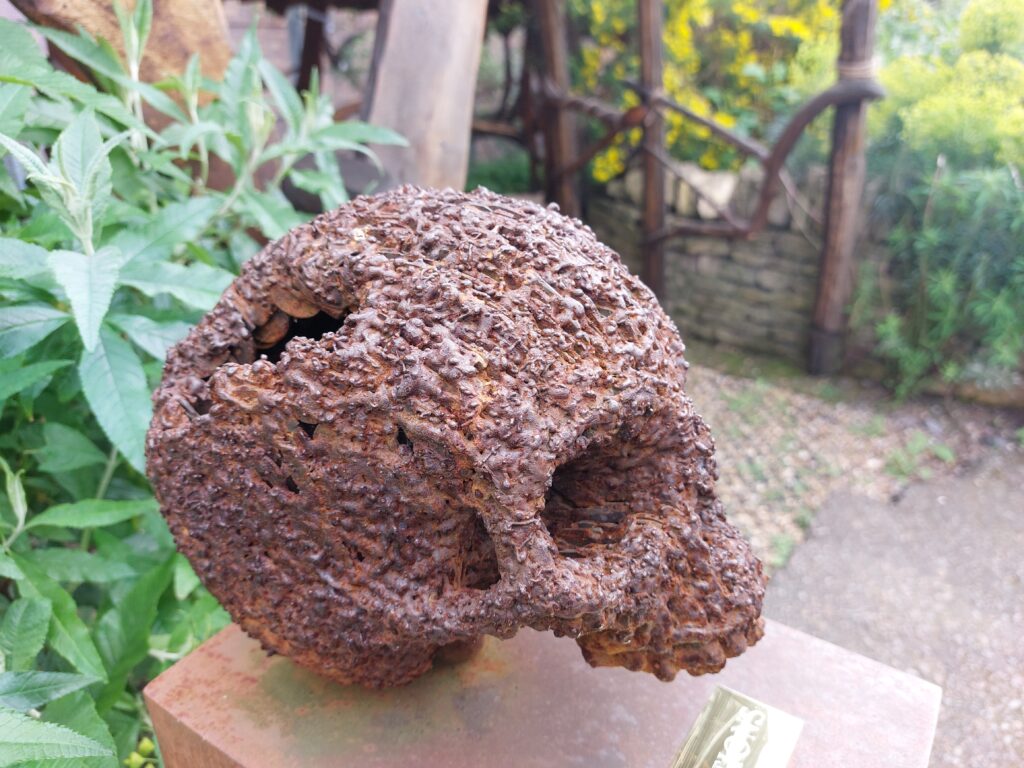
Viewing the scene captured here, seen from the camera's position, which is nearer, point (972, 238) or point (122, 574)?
point (122, 574)

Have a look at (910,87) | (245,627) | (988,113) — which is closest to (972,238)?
(988,113)

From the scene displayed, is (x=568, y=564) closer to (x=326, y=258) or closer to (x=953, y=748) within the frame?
(x=326, y=258)

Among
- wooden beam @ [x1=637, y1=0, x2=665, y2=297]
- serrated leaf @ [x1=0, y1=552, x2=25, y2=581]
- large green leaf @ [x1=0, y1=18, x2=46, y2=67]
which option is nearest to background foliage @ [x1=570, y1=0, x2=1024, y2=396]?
wooden beam @ [x1=637, y1=0, x2=665, y2=297]

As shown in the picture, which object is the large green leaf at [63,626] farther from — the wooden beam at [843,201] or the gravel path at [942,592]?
the wooden beam at [843,201]

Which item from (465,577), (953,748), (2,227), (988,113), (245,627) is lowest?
(953,748)

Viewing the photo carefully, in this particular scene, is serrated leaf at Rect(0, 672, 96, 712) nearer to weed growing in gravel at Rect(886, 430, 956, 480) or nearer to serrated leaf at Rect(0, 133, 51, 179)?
serrated leaf at Rect(0, 133, 51, 179)

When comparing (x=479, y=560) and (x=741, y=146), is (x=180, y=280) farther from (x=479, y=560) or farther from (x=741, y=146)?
(x=741, y=146)

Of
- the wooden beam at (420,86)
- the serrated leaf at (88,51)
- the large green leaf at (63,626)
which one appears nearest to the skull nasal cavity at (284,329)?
the large green leaf at (63,626)
